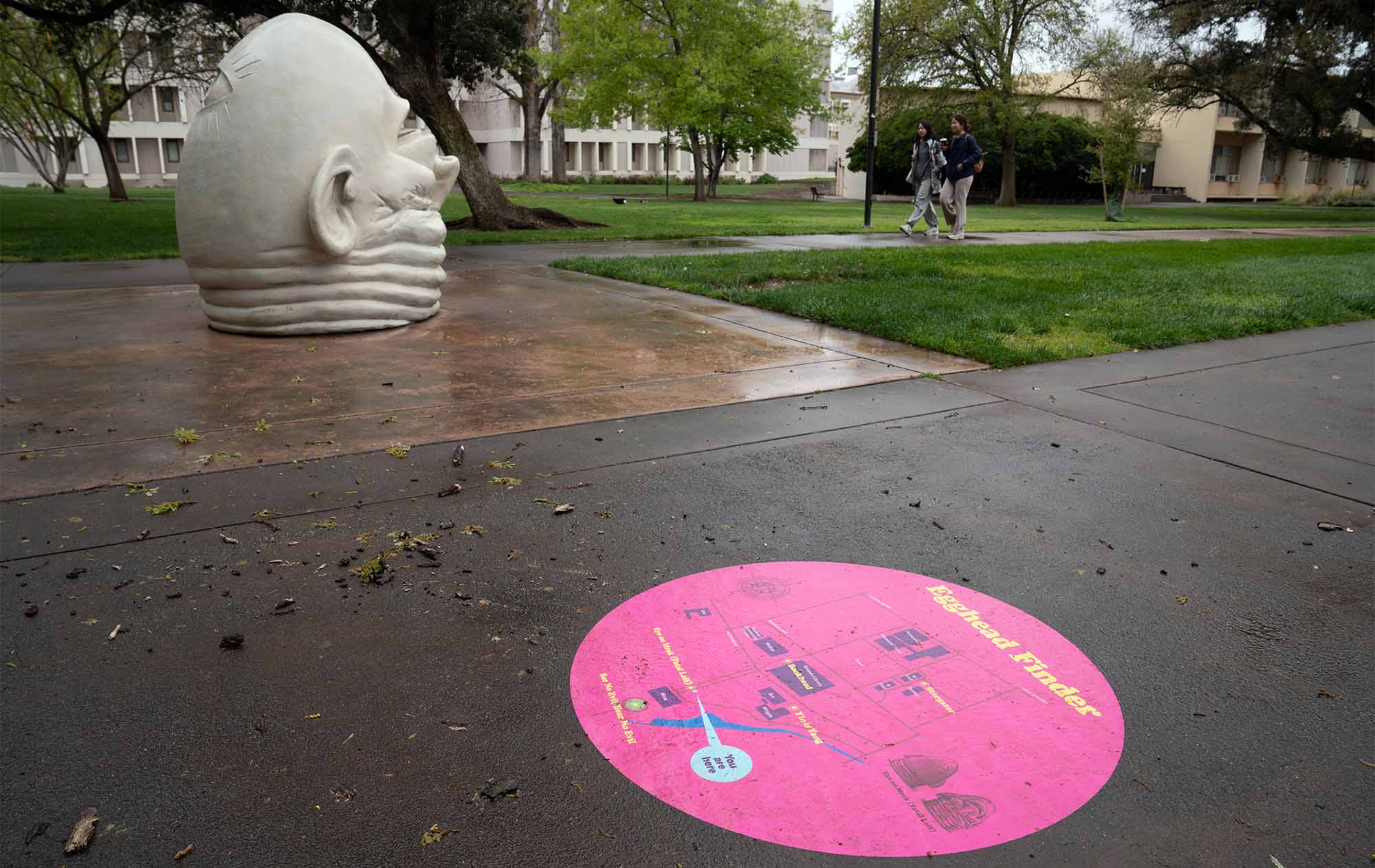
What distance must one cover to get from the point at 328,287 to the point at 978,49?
33.4 m

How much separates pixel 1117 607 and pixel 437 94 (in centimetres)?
1488

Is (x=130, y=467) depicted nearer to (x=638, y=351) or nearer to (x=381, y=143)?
(x=638, y=351)

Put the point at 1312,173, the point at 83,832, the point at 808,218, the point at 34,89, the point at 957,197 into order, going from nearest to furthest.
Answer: the point at 83,832, the point at 957,197, the point at 808,218, the point at 34,89, the point at 1312,173

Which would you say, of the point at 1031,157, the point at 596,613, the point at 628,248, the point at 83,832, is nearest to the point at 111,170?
the point at 628,248

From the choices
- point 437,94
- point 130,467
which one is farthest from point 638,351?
point 437,94

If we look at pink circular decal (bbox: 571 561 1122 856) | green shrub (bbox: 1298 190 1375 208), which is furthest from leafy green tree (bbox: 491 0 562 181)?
pink circular decal (bbox: 571 561 1122 856)

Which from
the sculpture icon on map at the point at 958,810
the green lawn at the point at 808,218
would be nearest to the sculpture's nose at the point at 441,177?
the green lawn at the point at 808,218

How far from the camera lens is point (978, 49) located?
114 feet

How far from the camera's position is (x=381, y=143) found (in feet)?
23.8

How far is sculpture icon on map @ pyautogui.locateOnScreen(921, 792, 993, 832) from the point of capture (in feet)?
6.77

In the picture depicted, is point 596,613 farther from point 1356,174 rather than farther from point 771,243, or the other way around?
point 1356,174

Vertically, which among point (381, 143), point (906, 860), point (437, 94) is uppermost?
point (437, 94)

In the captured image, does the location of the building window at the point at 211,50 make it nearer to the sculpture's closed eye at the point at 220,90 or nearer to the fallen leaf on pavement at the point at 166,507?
the sculpture's closed eye at the point at 220,90

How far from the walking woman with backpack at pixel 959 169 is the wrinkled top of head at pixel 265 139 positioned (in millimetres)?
11246
